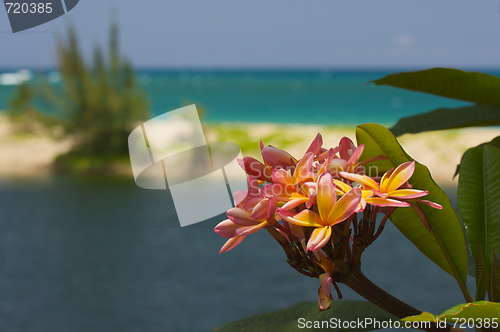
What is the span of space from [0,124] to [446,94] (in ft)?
43.7

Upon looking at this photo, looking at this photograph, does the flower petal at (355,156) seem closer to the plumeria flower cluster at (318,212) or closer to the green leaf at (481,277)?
the plumeria flower cluster at (318,212)

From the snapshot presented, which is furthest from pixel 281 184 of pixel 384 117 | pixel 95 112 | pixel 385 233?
pixel 384 117

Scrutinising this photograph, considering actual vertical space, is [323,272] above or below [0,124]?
above

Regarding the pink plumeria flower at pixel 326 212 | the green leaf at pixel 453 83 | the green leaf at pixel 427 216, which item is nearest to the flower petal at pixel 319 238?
the pink plumeria flower at pixel 326 212

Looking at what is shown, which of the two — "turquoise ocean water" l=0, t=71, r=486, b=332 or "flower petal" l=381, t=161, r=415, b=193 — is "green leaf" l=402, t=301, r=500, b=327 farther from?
"turquoise ocean water" l=0, t=71, r=486, b=332

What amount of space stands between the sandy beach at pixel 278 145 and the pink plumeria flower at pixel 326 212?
5530mm

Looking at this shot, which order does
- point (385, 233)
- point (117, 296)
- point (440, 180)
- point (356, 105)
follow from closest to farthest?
point (117, 296) → point (385, 233) → point (440, 180) → point (356, 105)

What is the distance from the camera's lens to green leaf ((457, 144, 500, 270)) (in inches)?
16.1

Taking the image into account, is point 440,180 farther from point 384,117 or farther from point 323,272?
point 384,117

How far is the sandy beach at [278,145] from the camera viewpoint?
6.50m

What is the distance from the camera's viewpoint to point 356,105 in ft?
52.9

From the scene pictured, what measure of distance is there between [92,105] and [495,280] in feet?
23.1

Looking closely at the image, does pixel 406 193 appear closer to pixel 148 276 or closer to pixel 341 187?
pixel 341 187

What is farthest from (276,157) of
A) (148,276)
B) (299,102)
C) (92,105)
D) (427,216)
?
(299,102)
